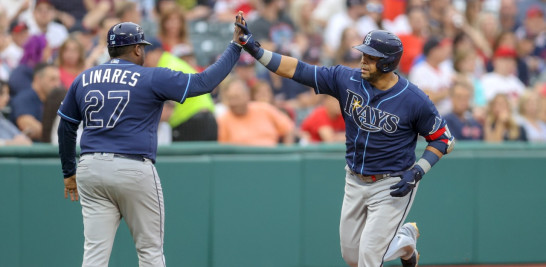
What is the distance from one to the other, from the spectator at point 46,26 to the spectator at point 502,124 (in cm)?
522

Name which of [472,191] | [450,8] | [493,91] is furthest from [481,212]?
[450,8]

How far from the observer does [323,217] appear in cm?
729

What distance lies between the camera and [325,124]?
8.77m

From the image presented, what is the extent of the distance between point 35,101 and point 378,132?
3917 millimetres

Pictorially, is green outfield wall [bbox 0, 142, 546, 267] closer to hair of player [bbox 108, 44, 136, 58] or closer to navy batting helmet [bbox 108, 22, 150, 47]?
hair of player [bbox 108, 44, 136, 58]

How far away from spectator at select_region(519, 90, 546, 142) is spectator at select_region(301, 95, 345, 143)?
2.41 m

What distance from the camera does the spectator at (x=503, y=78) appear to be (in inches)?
441

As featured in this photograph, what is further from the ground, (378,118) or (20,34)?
(20,34)

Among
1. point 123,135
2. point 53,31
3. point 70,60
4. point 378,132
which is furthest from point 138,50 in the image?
point 53,31

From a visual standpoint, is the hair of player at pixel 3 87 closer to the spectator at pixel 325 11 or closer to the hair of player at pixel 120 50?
the hair of player at pixel 120 50

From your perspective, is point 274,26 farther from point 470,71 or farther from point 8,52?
point 8,52

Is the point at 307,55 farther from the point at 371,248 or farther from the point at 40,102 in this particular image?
the point at 371,248

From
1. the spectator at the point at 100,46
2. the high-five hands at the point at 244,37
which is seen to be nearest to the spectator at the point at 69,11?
the spectator at the point at 100,46

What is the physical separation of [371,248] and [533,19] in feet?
29.4
